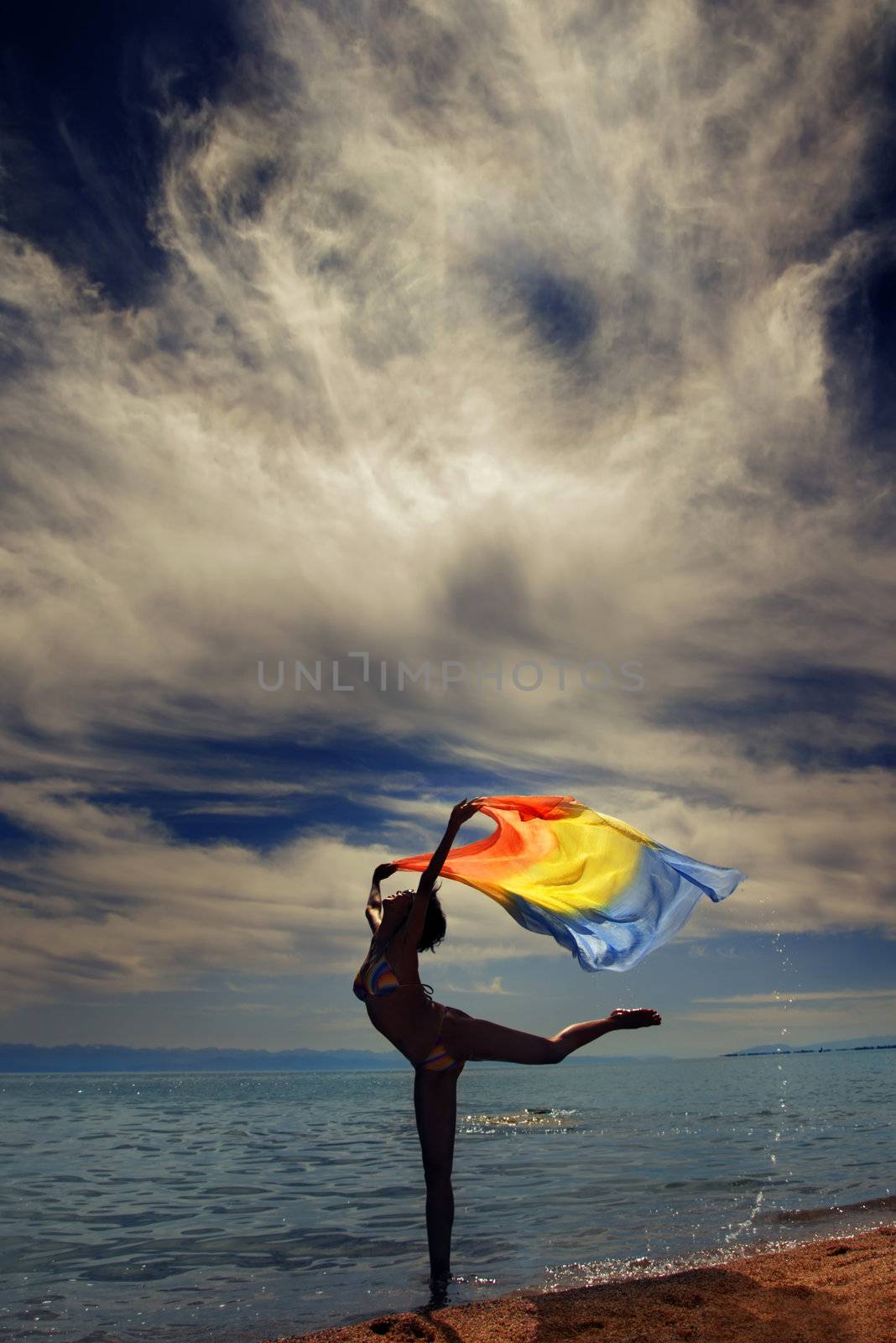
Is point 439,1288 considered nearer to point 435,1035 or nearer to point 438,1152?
point 438,1152

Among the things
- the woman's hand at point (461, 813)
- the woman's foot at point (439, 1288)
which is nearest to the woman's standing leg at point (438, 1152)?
the woman's foot at point (439, 1288)

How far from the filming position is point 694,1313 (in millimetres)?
5434

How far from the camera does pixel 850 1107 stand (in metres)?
25.8

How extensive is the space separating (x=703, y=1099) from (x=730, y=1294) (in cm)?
3243

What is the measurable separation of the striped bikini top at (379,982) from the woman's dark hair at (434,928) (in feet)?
1.29

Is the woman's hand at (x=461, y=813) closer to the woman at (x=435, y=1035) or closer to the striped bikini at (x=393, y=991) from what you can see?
the woman at (x=435, y=1035)

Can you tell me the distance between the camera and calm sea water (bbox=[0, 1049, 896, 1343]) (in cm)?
694

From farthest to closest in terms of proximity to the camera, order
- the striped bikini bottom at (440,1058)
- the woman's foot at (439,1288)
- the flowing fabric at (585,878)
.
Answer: the flowing fabric at (585,878) < the striped bikini bottom at (440,1058) < the woman's foot at (439,1288)

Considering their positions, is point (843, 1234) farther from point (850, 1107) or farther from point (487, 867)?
point (850, 1107)

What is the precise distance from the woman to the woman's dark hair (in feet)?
0.75

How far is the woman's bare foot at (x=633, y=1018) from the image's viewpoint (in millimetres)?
6914

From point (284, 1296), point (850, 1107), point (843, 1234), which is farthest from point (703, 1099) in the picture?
point (284, 1296)

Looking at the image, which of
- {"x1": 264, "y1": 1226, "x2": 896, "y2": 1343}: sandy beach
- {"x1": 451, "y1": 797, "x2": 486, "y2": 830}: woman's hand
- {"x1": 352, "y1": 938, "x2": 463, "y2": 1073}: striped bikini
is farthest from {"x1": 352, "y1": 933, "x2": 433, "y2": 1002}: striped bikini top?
{"x1": 264, "y1": 1226, "x2": 896, "y2": 1343}: sandy beach

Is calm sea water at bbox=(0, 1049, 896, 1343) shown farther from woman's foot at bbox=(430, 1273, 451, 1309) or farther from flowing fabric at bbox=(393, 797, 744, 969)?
flowing fabric at bbox=(393, 797, 744, 969)
